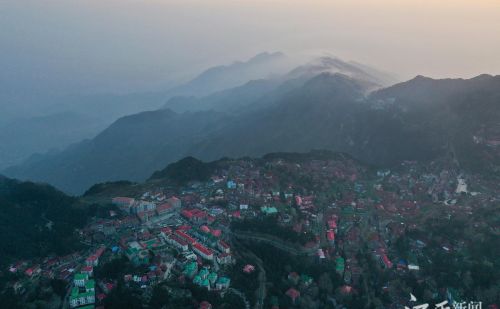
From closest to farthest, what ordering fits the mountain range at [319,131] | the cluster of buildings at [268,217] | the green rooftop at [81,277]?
the green rooftop at [81,277]
the cluster of buildings at [268,217]
the mountain range at [319,131]

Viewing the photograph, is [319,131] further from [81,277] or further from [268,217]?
[81,277]

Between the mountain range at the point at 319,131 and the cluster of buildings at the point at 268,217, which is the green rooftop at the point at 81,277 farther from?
the mountain range at the point at 319,131

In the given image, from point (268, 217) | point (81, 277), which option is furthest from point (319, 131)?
point (81, 277)

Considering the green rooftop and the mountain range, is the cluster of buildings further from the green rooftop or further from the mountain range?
the mountain range

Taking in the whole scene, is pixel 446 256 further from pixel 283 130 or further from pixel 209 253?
pixel 283 130

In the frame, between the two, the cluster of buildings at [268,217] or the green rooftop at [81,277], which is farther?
the cluster of buildings at [268,217]

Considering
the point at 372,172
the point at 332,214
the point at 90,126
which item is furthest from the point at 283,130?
the point at 90,126

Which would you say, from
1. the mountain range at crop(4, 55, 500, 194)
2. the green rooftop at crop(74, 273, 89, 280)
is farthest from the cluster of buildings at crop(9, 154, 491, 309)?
the mountain range at crop(4, 55, 500, 194)

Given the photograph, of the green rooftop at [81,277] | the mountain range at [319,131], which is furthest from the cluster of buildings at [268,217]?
the mountain range at [319,131]

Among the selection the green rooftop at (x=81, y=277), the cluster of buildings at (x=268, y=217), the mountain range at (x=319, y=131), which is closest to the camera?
the green rooftop at (x=81, y=277)
